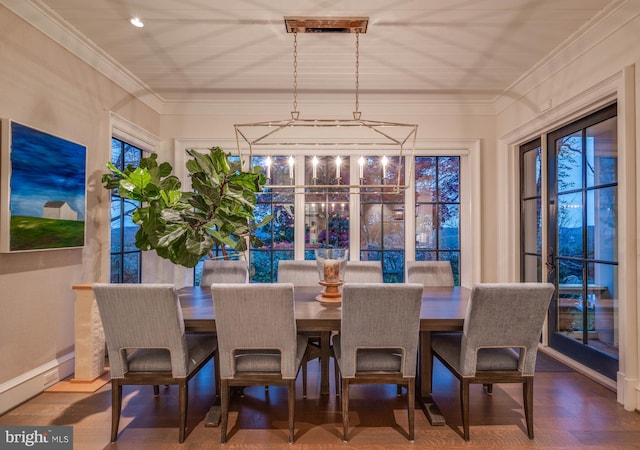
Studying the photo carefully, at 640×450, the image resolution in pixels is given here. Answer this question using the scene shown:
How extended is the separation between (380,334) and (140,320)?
51.0 inches

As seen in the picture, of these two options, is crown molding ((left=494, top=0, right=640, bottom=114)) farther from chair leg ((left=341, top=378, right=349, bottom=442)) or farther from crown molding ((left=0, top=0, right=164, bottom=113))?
crown molding ((left=0, top=0, right=164, bottom=113))

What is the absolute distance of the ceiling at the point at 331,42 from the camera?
2.47 m

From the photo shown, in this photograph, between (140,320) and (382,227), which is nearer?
(140,320)

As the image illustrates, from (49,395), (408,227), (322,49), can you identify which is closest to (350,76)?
(322,49)

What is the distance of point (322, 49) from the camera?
119 inches

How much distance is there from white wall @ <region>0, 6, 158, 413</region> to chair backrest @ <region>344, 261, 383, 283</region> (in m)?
2.16

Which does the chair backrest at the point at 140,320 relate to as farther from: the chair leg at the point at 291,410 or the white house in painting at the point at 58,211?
the white house in painting at the point at 58,211

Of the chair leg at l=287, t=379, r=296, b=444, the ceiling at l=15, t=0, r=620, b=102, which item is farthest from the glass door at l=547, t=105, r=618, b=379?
the chair leg at l=287, t=379, r=296, b=444

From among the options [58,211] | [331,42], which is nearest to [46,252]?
[58,211]

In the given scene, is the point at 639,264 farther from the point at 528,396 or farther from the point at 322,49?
the point at 322,49

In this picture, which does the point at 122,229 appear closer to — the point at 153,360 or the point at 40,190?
the point at 40,190

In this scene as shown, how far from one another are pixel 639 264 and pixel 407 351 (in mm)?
1687

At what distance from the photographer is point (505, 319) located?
197 centimetres

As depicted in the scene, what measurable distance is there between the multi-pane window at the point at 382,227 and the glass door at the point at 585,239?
58.9 inches
